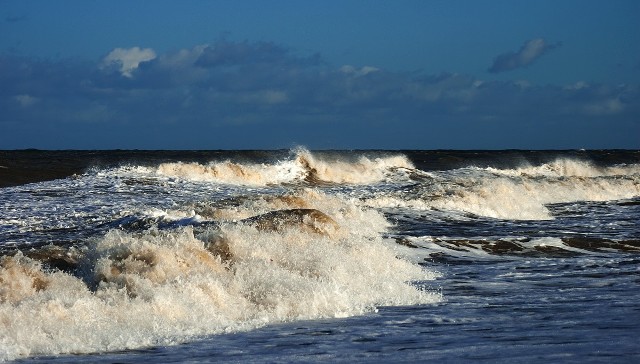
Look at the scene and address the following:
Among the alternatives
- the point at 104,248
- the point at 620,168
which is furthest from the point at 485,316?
the point at 620,168

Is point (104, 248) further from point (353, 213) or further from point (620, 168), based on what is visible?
point (620, 168)

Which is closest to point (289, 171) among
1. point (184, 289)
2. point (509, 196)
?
point (509, 196)

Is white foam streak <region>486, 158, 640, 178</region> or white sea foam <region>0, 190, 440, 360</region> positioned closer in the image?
white sea foam <region>0, 190, 440, 360</region>

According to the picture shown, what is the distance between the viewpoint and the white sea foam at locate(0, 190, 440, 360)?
8.43 metres

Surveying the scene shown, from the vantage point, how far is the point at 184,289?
9.89 m

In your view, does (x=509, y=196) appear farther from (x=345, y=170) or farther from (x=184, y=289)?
(x=184, y=289)

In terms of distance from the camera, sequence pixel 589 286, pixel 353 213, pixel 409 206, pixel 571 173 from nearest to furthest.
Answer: pixel 589 286 < pixel 353 213 < pixel 409 206 < pixel 571 173

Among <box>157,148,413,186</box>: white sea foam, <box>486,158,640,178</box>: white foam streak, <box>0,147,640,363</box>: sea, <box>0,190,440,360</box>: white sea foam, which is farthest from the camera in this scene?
<box>486,158,640,178</box>: white foam streak

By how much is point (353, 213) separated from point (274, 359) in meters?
13.7

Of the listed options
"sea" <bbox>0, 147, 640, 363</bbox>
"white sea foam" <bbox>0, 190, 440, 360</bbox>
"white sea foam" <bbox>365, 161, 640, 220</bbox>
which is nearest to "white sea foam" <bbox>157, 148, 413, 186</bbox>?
"white sea foam" <bbox>365, 161, 640, 220</bbox>

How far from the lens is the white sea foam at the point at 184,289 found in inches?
332

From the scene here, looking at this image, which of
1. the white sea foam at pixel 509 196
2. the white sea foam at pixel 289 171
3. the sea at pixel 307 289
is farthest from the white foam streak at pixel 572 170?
the sea at pixel 307 289

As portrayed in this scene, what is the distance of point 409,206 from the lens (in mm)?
26484

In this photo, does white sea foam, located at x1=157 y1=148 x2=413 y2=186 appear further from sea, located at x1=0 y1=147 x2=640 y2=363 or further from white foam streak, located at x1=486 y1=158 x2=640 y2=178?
sea, located at x1=0 y1=147 x2=640 y2=363
